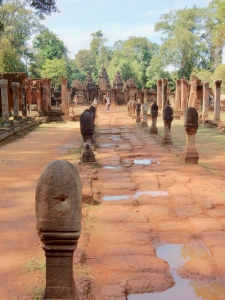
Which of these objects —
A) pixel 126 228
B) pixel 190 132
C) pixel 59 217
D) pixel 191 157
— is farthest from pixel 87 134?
pixel 59 217

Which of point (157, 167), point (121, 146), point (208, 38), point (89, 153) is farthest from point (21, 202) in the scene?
point (208, 38)

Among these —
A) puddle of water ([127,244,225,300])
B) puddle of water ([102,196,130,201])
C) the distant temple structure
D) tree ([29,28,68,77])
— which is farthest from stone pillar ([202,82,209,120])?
tree ([29,28,68,77])

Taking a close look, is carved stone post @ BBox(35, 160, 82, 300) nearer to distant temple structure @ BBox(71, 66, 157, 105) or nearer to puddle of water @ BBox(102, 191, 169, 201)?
puddle of water @ BBox(102, 191, 169, 201)

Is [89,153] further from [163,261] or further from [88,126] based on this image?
[163,261]

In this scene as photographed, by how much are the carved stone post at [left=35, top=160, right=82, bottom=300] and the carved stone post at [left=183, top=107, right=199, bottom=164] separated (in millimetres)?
5712

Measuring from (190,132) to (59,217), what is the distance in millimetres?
6003

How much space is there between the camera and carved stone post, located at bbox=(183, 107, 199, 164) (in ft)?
25.5

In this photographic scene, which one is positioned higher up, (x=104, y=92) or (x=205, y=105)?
(x=104, y=92)

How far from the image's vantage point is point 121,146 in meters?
11.2

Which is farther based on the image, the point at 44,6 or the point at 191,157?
the point at 44,6

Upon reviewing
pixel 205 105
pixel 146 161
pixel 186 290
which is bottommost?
pixel 186 290

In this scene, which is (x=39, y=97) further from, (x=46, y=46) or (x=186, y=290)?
(x=46, y=46)

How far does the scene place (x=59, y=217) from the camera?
93.7 inches

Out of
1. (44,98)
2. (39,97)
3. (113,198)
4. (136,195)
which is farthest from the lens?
(44,98)
